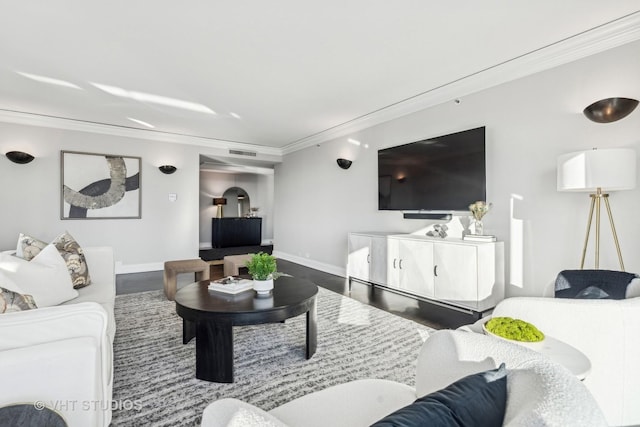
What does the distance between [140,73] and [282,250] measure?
15.5 feet

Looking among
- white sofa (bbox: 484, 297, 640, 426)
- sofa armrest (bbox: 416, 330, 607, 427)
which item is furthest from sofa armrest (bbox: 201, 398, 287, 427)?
white sofa (bbox: 484, 297, 640, 426)

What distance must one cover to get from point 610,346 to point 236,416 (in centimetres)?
168

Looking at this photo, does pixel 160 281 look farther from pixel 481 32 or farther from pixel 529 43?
pixel 529 43

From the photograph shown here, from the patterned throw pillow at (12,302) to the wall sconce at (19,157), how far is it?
4.61m

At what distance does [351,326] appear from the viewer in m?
3.08

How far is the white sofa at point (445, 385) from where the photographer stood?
0.59m

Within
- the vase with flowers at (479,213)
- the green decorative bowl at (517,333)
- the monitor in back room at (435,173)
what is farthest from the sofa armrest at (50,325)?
the monitor in back room at (435,173)

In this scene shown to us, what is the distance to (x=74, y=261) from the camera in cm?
263

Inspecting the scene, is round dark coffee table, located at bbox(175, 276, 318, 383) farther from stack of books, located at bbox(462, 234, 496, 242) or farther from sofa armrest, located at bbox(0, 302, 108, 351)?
stack of books, located at bbox(462, 234, 496, 242)

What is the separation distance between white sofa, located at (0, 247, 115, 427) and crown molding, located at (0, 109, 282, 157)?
16.8ft

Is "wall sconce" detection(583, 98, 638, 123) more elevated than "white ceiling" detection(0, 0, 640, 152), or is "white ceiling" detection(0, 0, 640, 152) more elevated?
"white ceiling" detection(0, 0, 640, 152)

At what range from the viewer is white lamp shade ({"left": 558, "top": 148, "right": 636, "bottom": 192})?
221 centimetres

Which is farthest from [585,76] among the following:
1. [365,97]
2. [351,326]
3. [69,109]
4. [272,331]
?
[69,109]

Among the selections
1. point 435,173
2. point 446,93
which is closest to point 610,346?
point 435,173
